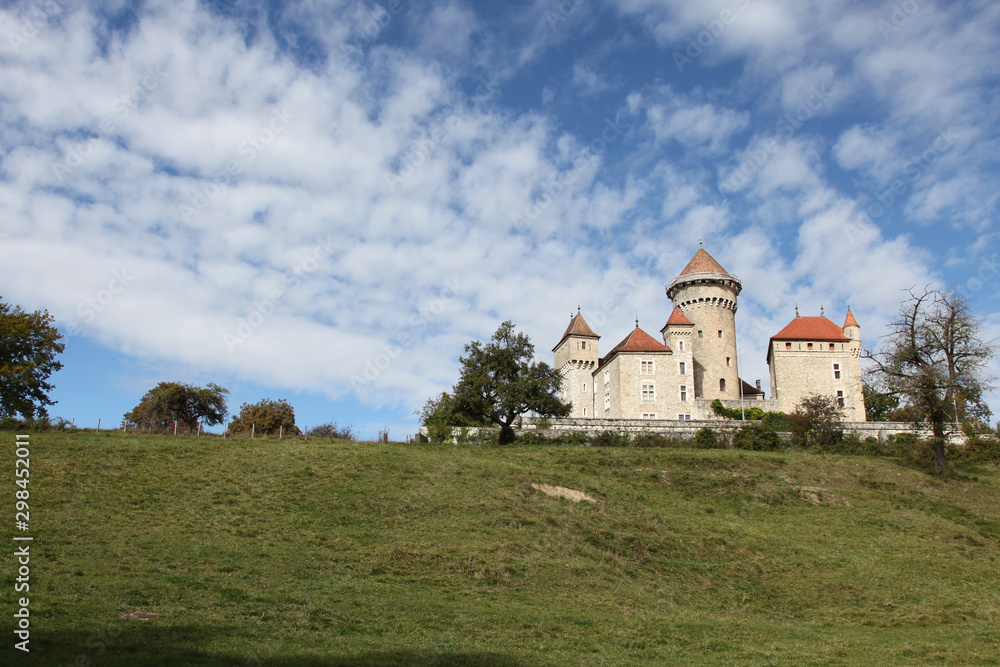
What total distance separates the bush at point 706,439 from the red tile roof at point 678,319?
15261mm

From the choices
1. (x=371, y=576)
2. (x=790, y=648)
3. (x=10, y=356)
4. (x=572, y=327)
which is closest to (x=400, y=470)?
(x=371, y=576)

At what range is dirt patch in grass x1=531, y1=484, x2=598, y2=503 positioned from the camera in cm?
2911

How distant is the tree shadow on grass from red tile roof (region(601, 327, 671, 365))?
4707 centimetres

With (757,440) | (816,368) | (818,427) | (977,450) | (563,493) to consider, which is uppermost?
(816,368)

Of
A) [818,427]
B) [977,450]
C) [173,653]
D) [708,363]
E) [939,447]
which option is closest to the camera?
[173,653]

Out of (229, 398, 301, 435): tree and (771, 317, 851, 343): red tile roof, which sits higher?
(771, 317, 851, 343): red tile roof

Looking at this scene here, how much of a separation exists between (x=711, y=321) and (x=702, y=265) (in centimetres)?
602

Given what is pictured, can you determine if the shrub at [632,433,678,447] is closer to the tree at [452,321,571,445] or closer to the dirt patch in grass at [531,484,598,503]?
the tree at [452,321,571,445]

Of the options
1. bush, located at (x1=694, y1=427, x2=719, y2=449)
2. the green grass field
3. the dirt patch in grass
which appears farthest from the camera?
bush, located at (x1=694, y1=427, x2=719, y2=449)

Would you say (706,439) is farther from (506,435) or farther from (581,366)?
(581,366)

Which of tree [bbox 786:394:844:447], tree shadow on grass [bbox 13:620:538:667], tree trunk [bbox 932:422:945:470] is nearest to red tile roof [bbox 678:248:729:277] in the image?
tree [bbox 786:394:844:447]

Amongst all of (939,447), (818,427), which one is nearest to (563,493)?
(939,447)

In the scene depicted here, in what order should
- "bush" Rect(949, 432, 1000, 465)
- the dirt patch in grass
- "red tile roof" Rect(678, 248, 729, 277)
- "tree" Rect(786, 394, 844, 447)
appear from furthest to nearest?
"red tile roof" Rect(678, 248, 729, 277), "tree" Rect(786, 394, 844, 447), "bush" Rect(949, 432, 1000, 465), the dirt patch in grass

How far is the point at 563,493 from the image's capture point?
29625 mm
